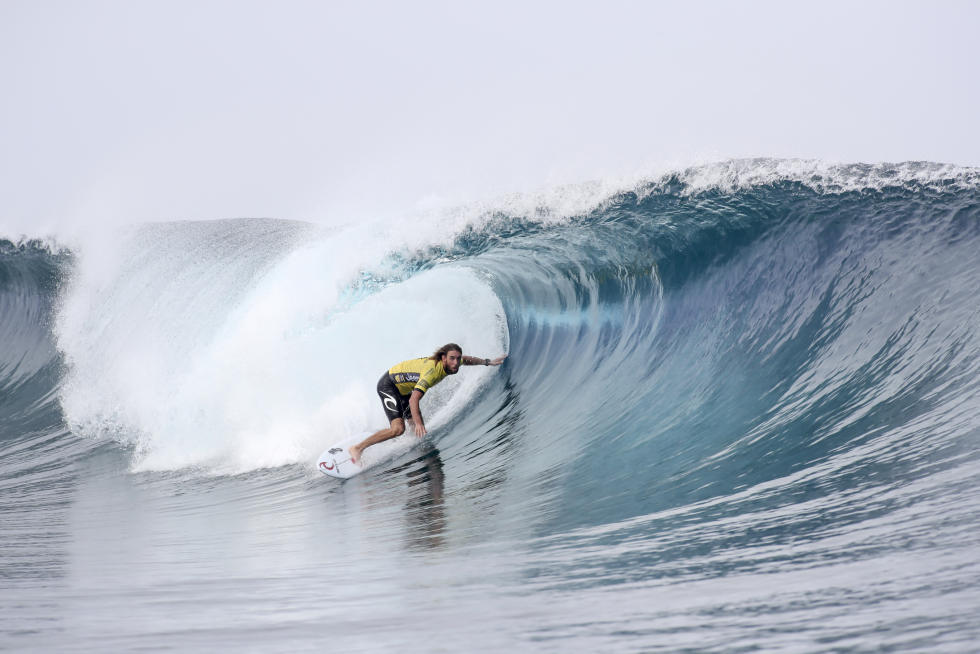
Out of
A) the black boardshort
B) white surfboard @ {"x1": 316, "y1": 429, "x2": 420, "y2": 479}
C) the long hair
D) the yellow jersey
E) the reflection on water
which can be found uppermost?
the long hair

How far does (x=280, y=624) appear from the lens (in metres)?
2.70

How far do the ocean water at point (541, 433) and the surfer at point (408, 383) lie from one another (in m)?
0.30

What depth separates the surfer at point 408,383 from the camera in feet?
20.6

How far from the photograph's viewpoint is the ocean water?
8.58ft

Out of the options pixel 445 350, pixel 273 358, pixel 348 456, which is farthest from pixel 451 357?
pixel 273 358

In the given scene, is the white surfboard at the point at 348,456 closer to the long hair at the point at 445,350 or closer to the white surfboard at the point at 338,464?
the white surfboard at the point at 338,464

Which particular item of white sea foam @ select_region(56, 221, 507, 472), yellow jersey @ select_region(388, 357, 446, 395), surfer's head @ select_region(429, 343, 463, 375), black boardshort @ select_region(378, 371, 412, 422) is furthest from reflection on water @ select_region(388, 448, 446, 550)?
white sea foam @ select_region(56, 221, 507, 472)

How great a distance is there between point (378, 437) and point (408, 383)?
51 cm

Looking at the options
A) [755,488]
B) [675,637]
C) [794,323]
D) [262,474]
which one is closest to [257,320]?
[262,474]

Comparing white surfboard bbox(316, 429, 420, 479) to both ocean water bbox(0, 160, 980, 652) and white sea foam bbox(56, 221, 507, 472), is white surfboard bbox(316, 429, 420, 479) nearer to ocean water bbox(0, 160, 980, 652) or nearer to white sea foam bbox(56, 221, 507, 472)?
ocean water bbox(0, 160, 980, 652)

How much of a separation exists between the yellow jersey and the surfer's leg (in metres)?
0.27

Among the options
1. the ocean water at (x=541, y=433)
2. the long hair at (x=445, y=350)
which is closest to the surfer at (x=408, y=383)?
the long hair at (x=445, y=350)

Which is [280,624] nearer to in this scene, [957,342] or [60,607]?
[60,607]

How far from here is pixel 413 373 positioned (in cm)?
641
